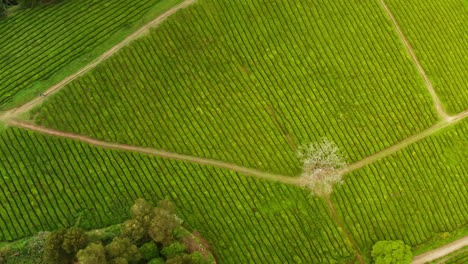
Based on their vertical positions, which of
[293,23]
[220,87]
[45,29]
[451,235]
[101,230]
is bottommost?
[451,235]

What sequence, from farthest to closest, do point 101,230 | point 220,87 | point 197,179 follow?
point 220,87, point 197,179, point 101,230

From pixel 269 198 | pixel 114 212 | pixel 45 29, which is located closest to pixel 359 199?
pixel 269 198

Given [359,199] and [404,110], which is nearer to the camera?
[359,199]

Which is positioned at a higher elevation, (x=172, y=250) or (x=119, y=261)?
(x=119, y=261)

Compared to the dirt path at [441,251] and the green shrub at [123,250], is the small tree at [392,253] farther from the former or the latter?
the green shrub at [123,250]

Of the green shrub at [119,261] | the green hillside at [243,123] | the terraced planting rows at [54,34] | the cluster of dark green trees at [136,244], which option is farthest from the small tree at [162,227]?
the terraced planting rows at [54,34]

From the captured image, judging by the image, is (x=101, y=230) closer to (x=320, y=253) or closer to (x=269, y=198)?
(x=269, y=198)

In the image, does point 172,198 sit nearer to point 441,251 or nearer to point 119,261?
point 119,261

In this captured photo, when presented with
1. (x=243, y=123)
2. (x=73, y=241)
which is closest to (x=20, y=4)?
(x=73, y=241)
